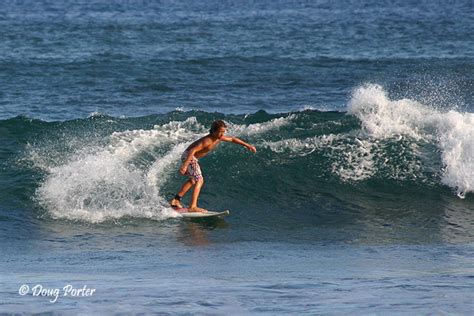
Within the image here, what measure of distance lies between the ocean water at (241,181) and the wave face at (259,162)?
4cm

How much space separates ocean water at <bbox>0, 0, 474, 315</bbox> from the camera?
387 inches

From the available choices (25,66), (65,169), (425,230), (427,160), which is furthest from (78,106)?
(425,230)

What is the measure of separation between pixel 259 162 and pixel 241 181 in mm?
742

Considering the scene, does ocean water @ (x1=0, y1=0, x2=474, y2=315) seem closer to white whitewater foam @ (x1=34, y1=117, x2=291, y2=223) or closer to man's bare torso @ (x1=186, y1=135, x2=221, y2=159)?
white whitewater foam @ (x1=34, y1=117, x2=291, y2=223)

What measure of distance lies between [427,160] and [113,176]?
5325mm

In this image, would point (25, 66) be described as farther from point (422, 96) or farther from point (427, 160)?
point (427, 160)

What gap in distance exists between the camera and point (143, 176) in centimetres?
1521

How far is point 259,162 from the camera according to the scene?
53.9 ft

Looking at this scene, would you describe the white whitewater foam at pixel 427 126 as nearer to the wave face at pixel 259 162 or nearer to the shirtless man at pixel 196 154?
the wave face at pixel 259 162

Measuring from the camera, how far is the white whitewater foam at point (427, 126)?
52.2 ft

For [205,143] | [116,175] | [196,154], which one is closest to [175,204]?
[196,154]
